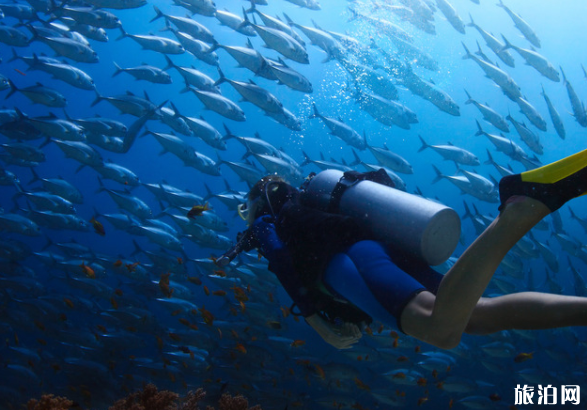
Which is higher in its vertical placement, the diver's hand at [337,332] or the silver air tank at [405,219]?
the silver air tank at [405,219]

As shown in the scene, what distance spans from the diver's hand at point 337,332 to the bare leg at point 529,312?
652 millimetres

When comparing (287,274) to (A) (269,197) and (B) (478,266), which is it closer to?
(A) (269,197)

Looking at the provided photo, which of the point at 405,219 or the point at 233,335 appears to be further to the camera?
the point at 233,335

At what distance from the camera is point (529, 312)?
1656 millimetres

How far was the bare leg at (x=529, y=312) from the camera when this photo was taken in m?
1.52

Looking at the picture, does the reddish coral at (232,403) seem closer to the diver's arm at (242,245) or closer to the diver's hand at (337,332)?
the diver's arm at (242,245)

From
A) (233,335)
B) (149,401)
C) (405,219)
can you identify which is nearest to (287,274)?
(405,219)

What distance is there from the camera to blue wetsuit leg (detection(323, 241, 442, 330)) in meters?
1.64

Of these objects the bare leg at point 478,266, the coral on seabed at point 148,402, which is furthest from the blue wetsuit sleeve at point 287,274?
the coral on seabed at point 148,402

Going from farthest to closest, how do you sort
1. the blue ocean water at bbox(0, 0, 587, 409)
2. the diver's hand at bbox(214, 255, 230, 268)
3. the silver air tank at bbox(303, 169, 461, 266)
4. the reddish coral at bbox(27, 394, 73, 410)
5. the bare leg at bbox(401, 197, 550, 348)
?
the blue ocean water at bbox(0, 0, 587, 409) → the reddish coral at bbox(27, 394, 73, 410) → the diver's hand at bbox(214, 255, 230, 268) → the silver air tank at bbox(303, 169, 461, 266) → the bare leg at bbox(401, 197, 550, 348)

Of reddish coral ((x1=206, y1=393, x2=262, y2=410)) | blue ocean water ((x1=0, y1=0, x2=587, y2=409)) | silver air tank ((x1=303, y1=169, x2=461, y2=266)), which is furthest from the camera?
blue ocean water ((x1=0, y1=0, x2=587, y2=409))

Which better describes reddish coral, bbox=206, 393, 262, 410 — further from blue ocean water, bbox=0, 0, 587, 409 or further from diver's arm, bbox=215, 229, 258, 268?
diver's arm, bbox=215, 229, 258, 268

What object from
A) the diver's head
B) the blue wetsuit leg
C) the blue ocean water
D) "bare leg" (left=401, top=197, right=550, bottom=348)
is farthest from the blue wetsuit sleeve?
the blue ocean water

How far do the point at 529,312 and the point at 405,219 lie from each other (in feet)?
2.39
